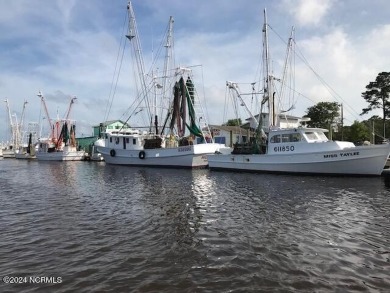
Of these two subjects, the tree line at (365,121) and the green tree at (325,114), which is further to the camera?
the green tree at (325,114)

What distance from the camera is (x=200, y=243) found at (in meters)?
10.8

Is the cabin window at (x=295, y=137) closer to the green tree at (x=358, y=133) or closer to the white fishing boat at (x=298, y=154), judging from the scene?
the white fishing boat at (x=298, y=154)

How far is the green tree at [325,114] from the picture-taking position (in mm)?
73750

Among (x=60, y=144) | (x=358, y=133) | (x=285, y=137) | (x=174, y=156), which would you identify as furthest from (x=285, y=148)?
(x=60, y=144)

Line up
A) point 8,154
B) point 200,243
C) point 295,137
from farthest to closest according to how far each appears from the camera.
A: point 8,154 < point 295,137 < point 200,243

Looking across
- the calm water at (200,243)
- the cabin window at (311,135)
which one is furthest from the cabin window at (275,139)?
the calm water at (200,243)

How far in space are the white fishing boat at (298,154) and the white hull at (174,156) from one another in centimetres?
384

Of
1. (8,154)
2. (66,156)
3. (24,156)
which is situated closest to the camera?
(66,156)

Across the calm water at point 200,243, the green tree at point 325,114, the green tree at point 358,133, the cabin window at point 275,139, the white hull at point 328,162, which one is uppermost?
the green tree at point 325,114

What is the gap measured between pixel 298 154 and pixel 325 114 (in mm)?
47487

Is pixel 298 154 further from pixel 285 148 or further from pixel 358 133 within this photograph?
pixel 358 133

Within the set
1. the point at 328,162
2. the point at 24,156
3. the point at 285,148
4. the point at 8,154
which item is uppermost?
the point at 285,148

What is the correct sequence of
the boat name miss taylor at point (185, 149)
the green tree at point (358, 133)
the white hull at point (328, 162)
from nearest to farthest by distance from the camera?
the white hull at point (328, 162)
the boat name miss taylor at point (185, 149)
the green tree at point (358, 133)

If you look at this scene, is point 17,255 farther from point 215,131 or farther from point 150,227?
point 215,131
